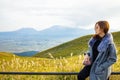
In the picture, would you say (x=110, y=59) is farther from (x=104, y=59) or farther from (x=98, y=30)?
(x=98, y=30)

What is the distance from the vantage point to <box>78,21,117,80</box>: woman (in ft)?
30.1

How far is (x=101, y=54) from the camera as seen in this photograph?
9.24 meters

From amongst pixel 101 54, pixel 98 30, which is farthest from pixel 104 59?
pixel 98 30

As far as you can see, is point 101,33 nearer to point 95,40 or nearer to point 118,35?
point 95,40

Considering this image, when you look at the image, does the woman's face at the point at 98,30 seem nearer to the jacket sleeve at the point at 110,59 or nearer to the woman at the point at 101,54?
the woman at the point at 101,54

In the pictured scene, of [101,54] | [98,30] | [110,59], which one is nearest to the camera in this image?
[110,59]

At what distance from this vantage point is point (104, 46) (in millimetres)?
9227

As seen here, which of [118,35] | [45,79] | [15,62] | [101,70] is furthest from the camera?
[118,35]

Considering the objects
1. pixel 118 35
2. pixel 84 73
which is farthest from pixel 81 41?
pixel 84 73

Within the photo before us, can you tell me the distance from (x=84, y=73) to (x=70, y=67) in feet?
12.0

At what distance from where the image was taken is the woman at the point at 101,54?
9172 millimetres

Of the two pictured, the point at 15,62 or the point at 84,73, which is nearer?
the point at 84,73

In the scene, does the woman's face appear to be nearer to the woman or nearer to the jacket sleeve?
the woman

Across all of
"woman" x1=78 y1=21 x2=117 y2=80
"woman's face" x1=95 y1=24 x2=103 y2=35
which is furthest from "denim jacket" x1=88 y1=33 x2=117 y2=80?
"woman's face" x1=95 y1=24 x2=103 y2=35
